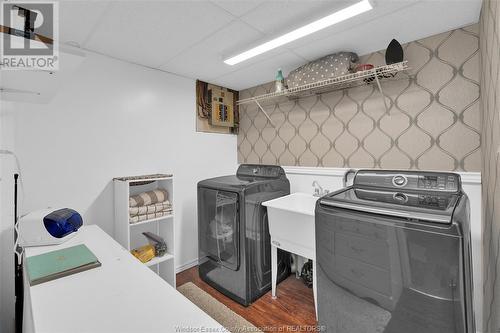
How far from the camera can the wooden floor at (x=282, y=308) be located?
6.36 feet

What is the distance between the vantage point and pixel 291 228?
2.05 m

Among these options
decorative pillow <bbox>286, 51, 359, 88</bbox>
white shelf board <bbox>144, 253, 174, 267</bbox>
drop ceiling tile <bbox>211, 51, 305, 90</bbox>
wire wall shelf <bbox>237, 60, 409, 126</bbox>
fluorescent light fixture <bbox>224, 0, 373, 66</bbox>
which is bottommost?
white shelf board <bbox>144, 253, 174, 267</bbox>

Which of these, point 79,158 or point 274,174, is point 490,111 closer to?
point 274,174

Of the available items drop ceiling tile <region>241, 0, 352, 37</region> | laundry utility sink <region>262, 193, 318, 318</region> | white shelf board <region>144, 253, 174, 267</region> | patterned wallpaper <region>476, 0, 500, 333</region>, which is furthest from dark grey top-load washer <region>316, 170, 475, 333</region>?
white shelf board <region>144, 253, 174, 267</region>

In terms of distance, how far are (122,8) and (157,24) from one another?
24 centimetres

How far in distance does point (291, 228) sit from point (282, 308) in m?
0.77

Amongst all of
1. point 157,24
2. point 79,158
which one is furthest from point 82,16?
point 79,158

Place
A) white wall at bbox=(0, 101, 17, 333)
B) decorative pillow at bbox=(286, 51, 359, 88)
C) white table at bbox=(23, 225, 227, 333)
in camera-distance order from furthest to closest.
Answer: decorative pillow at bbox=(286, 51, 359, 88)
white wall at bbox=(0, 101, 17, 333)
white table at bbox=(23, 225, 227, 333)

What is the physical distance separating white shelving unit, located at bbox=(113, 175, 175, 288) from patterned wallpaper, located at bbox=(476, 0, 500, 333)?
2436 mm

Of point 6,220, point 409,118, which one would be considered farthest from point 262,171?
point 6,220

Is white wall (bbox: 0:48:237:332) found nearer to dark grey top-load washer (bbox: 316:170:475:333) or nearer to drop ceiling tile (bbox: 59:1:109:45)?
drop ceiling tile (bbox: 59:1:109:45)

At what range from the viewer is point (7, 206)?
5.58ft

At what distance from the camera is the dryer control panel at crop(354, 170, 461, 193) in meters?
1.45

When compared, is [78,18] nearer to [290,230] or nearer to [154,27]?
[154,27]
